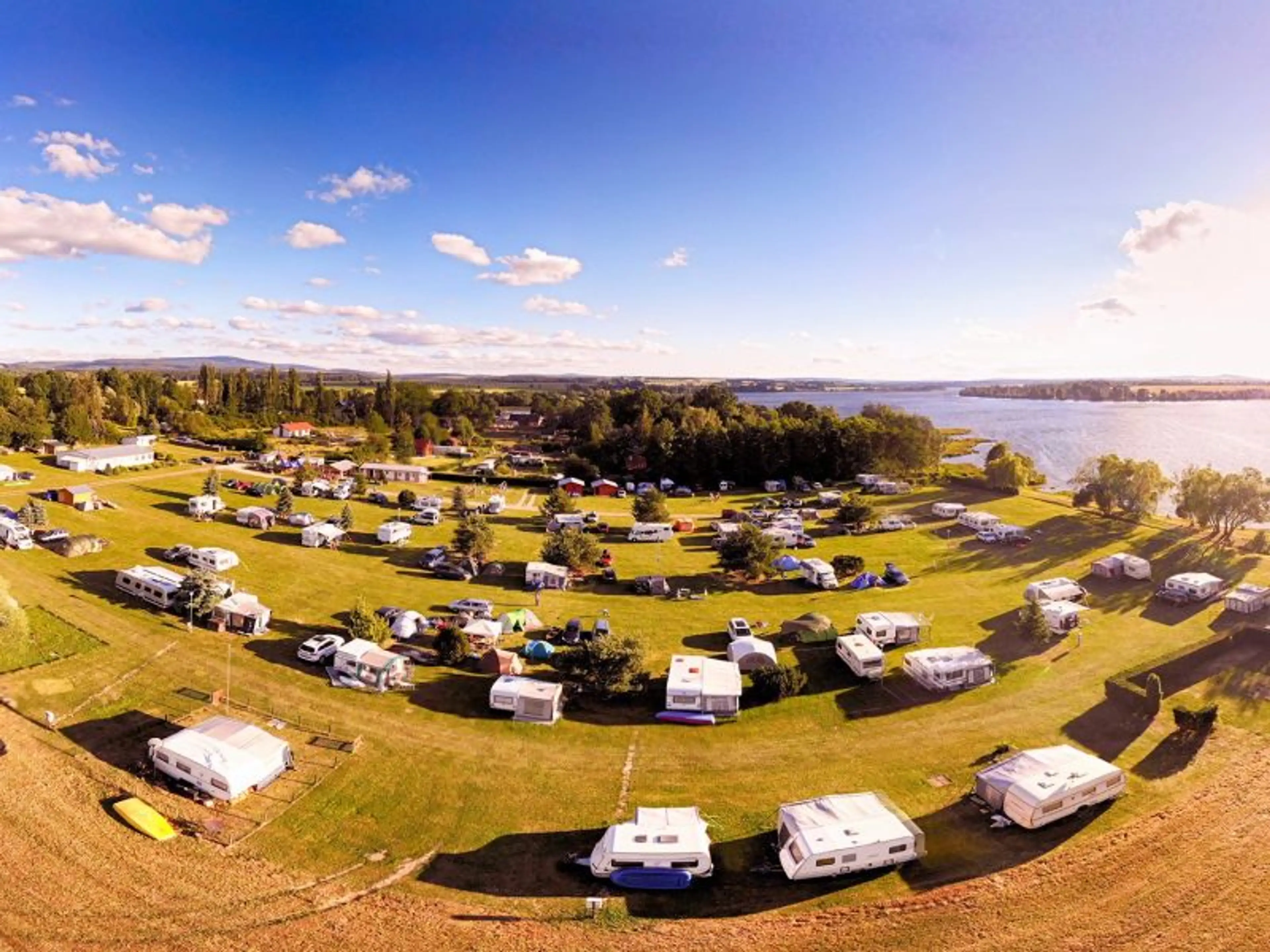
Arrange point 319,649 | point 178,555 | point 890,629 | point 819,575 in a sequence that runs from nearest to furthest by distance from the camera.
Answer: point 319,649 < point 890,629 < point 178,555 < point 819,575

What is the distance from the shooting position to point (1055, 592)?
40656 mm

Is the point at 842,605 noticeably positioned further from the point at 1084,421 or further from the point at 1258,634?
the point at 1084,421

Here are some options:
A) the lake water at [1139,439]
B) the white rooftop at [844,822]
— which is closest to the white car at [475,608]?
the white rooftop at [844,822]

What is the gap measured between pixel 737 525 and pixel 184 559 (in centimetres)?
4002

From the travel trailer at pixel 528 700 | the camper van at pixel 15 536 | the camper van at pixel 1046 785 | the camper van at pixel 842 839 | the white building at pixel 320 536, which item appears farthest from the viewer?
the white building at pixel 320 536

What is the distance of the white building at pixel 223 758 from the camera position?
72.8 feet

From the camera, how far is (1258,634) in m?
35.0

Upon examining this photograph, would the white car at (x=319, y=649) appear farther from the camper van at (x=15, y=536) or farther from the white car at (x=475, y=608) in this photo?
the camper van at (x=15, y=536)

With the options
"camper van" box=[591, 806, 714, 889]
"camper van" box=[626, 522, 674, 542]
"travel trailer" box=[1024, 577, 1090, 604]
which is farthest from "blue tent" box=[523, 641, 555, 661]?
"travel trailer" box=[1024, 577, 1090, 604]

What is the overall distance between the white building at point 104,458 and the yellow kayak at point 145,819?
6126 cm

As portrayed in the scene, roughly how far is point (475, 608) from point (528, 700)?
11381mm

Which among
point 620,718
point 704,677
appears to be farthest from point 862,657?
point 620,718

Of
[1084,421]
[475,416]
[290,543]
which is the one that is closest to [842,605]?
[290,543]

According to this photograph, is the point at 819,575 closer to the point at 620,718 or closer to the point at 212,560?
the point at 620,718
